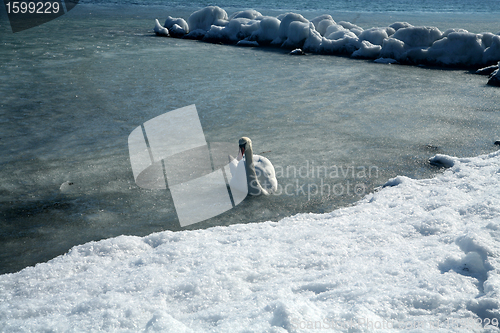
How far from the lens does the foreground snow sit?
2.44m

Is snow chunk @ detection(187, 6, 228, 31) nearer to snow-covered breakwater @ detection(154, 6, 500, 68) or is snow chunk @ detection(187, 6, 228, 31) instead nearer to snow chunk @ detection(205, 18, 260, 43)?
snow-covered breakwater @ detection(154, 6, 500, 68)

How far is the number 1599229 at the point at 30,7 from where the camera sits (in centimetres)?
1947

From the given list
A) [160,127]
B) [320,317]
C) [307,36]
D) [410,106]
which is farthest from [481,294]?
[307,36]

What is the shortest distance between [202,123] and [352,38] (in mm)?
7278

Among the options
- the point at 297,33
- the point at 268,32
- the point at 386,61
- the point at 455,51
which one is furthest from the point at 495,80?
the point at 268,32

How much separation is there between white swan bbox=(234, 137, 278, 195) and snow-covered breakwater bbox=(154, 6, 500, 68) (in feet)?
26.1

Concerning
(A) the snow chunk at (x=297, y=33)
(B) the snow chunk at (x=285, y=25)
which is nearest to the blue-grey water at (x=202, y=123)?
(A) the snow chunk at (x=297, y=33)

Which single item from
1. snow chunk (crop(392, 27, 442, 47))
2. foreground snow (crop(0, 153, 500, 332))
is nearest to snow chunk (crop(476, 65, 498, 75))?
snow chunk (crop(392, 27, 442, 47))

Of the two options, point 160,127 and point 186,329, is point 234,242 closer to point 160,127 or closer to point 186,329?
point 186,329

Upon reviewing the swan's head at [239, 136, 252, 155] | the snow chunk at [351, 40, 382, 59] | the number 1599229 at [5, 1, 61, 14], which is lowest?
the swan's head at [239, 136, 252, 155]

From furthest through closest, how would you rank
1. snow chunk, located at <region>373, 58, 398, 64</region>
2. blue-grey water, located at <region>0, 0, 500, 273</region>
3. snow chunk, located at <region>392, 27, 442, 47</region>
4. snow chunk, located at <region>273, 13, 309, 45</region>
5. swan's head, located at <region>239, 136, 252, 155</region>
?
snow chunk, located at <region>273, 13, 309, 45</region>, snow chunk, located at <region>392, 27, 442, 47</region>, snow chunk, located at <region>373, 58, 398, 64</region>, swan's head, located at <region>239, 136, 252, 155</region>, blue-grey water, located at <region>0, 0, 500, 273</region>

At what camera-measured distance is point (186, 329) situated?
2.40 meters

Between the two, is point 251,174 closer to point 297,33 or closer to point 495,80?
point 495,80

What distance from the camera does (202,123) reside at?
653 centimetres
